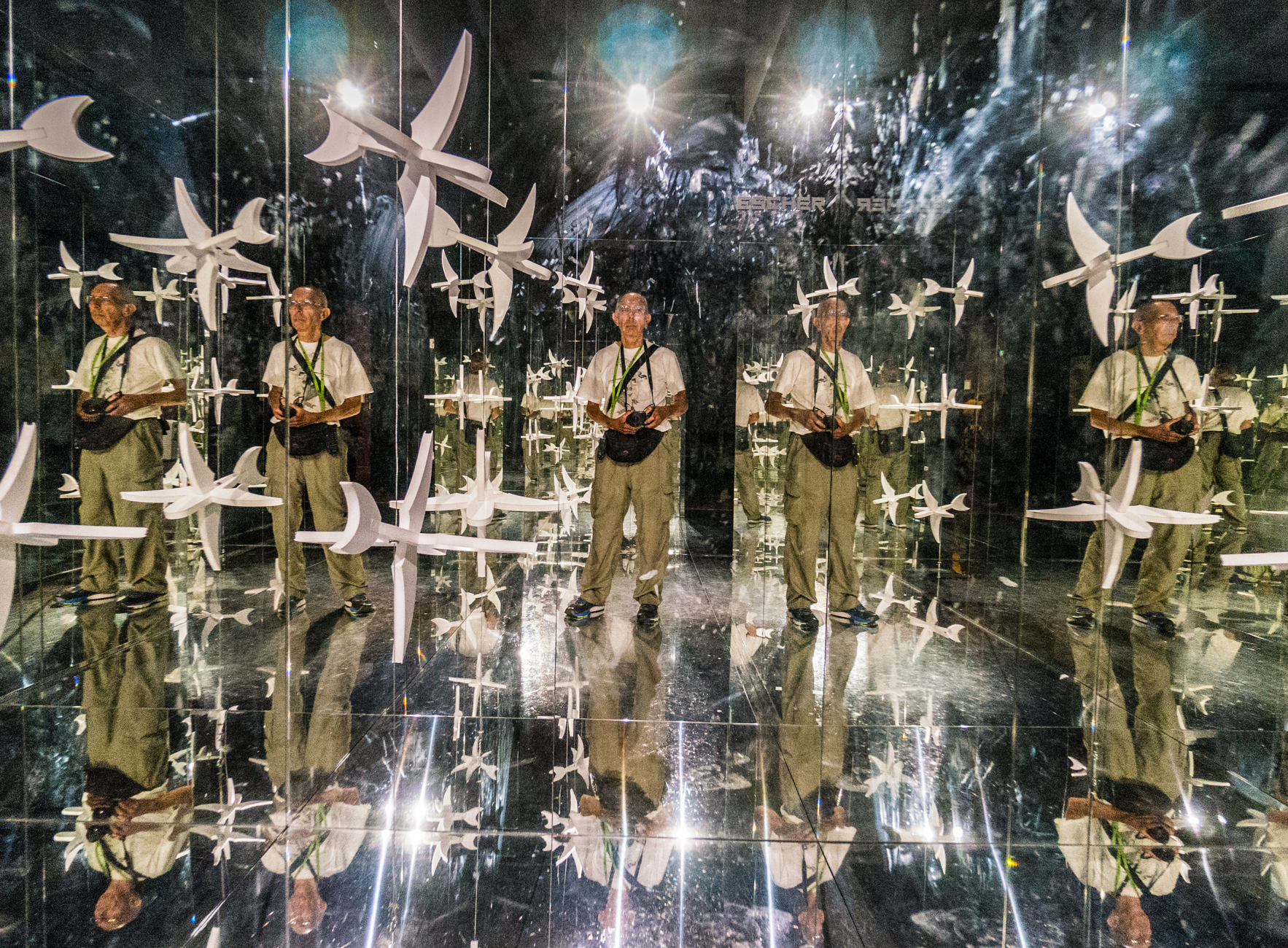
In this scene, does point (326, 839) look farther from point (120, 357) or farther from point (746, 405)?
point (746, 405)

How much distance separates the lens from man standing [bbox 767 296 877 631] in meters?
2.38

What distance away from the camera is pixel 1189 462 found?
2008 mm

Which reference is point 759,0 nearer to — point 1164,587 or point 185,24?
point 185,24

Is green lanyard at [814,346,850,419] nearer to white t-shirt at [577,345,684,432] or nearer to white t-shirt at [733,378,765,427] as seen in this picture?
white t-shirt at [733,378,765,427]

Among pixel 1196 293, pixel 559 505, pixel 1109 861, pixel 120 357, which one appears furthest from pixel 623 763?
pixel 1196 293

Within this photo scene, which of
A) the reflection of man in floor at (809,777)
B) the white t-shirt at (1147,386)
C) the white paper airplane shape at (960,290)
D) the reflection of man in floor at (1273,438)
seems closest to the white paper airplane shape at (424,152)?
the reflection of man in floor at (809,777)

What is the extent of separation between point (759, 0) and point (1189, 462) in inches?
101

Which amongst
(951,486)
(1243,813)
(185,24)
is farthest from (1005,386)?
(185,24)

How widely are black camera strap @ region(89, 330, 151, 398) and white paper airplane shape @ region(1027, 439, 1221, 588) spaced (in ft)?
10.2

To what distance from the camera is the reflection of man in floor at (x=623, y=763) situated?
149 centimetres

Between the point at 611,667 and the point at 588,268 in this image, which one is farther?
the point at 588,268

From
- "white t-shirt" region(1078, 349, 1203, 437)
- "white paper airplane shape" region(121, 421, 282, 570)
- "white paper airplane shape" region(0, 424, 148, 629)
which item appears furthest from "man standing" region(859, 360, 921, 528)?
"white paper airplane shape" region(0, 424, 148, 629)

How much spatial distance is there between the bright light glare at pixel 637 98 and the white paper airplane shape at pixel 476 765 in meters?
2.82

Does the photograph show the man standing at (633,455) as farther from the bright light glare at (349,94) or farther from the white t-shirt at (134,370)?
the white t-shirt at (134,370)
